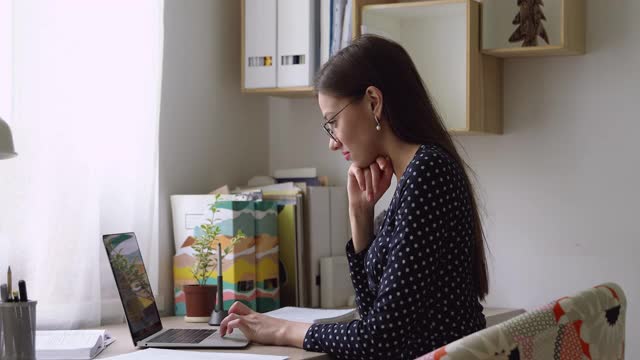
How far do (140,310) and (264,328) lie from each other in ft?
1.09

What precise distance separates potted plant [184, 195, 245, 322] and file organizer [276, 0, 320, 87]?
19.0 inches

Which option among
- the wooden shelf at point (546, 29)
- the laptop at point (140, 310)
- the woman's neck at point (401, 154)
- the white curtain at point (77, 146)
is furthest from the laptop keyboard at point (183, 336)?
the wooden shelf at point (546, 29)

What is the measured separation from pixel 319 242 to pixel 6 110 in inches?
39.1

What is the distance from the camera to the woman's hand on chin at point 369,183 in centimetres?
200

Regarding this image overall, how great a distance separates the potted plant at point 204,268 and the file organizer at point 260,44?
18.5 inches

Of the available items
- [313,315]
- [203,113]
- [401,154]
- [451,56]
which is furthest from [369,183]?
[203,113]

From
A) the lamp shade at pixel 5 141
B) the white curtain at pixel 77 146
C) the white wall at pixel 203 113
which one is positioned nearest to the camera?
the lamp shade at pixel 5 141

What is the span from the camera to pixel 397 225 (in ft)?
5.49

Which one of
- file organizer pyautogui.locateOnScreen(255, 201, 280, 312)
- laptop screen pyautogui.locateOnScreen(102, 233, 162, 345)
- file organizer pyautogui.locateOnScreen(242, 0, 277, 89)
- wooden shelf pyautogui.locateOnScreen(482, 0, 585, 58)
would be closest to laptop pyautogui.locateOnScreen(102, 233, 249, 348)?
laptop screen pyautogui.locateOnScreen(102, 233, 162, 345)

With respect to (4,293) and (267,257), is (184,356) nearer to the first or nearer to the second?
(4,293)

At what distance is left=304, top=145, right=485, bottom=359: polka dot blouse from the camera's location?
1.64 m

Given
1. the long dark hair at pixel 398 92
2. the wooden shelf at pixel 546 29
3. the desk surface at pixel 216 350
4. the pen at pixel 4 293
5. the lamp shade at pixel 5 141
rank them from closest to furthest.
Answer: the lamp shade at pixel 5 141
the pen at pixel 4 293
the long dark hair at pixel 398 92
the desk surface at pixel 216 350
the wooden shelf at pixel 546 29

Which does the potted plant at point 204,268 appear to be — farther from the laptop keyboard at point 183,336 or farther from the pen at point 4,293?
the pen at point 4,293

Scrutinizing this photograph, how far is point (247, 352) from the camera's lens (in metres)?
1.97
